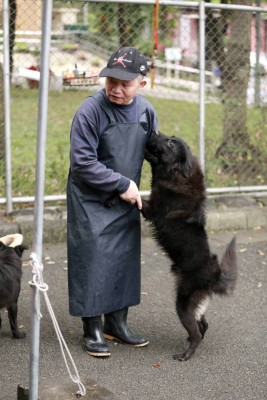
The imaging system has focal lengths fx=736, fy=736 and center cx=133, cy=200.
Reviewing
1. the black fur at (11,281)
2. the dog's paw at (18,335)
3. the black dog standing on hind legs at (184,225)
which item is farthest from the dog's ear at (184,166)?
the dog's paw at (18,335)

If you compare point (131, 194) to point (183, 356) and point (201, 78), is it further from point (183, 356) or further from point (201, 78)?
point (201, 78)

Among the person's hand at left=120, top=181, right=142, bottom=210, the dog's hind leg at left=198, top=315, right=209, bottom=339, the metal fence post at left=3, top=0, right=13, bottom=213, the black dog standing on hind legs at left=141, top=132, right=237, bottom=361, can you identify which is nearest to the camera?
the person's hand at left=120, top=181, right=142, bottom=210

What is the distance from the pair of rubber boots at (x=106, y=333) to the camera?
5105mm

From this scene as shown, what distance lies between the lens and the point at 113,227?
511cm

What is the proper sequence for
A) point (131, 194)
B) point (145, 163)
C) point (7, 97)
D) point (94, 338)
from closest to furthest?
point (131, 194) < point (94, 338) < point (7, 97) < point (145, 163)

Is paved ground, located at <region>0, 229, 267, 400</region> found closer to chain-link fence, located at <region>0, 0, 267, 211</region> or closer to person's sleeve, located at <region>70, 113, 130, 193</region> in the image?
person's sleeve, located at <region>70, 113, 130, 193</region>

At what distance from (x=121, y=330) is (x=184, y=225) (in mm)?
935

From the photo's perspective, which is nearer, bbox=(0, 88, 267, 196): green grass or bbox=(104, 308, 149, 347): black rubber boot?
bbox=(104, 308, 149, 347): black rubber boot

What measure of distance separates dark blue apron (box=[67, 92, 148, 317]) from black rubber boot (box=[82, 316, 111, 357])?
95 millimetres

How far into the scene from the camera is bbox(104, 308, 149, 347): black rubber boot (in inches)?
210

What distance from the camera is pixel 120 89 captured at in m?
4.84

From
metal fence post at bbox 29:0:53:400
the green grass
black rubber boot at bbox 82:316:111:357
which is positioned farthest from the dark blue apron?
the green grass

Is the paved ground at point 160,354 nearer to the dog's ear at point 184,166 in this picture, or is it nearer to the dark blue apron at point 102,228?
the dark blue apron at point 102,228

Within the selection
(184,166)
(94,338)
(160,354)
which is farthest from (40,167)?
(160,354)
